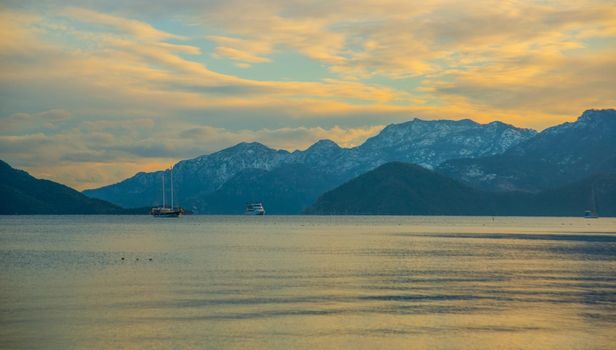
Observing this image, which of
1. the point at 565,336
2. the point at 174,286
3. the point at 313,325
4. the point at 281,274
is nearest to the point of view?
the point at 565,336

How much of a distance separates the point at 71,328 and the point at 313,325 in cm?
2046

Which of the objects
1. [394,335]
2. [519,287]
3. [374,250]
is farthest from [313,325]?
[374,250]

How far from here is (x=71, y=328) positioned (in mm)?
63781

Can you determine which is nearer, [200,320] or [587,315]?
[200,320]

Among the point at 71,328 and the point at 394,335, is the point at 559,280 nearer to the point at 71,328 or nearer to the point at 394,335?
the point at 394,335

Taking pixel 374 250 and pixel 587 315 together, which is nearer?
pixel 587 315

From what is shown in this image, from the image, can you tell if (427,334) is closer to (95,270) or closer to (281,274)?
(281,274)

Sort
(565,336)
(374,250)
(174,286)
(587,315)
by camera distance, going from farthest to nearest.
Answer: (374,250) → (174,286) → (587,315) → (565,336)

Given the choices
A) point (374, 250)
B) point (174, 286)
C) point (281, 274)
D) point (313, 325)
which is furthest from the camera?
point (374, 250)

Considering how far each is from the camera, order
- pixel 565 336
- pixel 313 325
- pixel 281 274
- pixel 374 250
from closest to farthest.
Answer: pixel 565 336, pixel 313 325, pixel 281 274, pixel 374 250

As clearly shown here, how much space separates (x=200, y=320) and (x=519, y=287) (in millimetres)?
47011

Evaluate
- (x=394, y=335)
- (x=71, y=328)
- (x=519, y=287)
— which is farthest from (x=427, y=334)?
(x=519, y=287)

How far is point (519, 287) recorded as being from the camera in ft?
319

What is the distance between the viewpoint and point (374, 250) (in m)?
175
